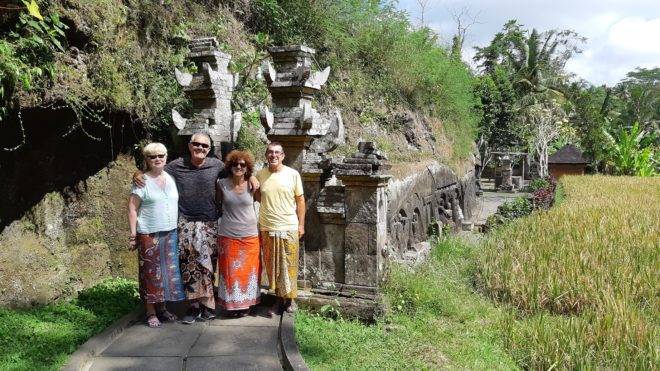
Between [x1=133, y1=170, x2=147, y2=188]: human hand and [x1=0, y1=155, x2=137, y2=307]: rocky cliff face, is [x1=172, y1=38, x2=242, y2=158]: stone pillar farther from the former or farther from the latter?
[x1=0, y1=155, x2=137, y2=307]: rocky cliff face

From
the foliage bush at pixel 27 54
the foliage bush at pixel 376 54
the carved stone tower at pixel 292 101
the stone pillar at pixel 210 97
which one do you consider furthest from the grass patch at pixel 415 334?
the foliage bush at pixel 376 54

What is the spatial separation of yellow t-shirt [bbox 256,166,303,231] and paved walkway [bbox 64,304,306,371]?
80 cm

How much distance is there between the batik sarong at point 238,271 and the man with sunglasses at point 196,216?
4.7 inches

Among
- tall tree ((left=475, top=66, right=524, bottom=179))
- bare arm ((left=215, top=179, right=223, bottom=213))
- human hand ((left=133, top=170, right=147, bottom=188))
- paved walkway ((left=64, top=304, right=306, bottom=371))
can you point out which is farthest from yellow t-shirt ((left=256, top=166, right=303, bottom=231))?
tall tree ((left=475, top=66, right=524, bottom=179))

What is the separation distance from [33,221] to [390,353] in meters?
3.76

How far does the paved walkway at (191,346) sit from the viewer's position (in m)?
3.48

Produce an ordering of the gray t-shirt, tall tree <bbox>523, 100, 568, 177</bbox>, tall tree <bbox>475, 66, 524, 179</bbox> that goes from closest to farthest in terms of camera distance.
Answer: the gray t-shirt
tall tree <bbox>523, 100, 568, 177</bbox>
tall tree <bbox>475, 66, 524, 179</bbox>

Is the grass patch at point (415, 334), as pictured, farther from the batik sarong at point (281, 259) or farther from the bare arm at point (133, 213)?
the bare arm at point (133, 213)

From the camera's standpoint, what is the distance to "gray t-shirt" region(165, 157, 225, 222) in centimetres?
405

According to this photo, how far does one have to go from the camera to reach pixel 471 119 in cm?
1878

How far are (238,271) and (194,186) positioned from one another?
0.78m

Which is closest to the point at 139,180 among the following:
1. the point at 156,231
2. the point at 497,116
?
the point at 156,231

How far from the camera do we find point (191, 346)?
148 inches

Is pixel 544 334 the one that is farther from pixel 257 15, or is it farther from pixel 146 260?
pixel 257 15
